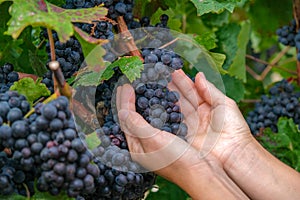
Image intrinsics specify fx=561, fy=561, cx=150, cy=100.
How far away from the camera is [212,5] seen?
186 cm

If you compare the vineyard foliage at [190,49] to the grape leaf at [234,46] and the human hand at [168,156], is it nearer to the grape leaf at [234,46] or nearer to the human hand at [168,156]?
the grape leaf at [234,46]

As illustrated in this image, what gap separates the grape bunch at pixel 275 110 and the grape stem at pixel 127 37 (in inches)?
37.5

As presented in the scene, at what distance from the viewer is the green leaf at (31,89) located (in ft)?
4.97

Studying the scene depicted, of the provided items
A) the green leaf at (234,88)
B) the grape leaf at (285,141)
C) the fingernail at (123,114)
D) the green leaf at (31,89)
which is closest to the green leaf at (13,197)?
the green leaf at (31,89)

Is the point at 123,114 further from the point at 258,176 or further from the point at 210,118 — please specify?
the point at 258,176

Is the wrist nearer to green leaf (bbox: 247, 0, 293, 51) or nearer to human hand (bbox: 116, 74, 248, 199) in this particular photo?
human hand (bbox: 116, 74, 248, 199)

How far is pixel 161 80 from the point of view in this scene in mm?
1684

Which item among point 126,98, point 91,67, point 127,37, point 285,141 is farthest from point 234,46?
point 91,67

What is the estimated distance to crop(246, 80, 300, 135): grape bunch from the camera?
248cm

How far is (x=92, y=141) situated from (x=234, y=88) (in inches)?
54.0

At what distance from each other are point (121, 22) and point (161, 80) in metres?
0.23

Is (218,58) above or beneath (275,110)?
above

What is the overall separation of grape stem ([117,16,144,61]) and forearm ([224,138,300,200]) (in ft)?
1.57

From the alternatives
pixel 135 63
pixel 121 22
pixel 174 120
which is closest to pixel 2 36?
pixel 121 22
